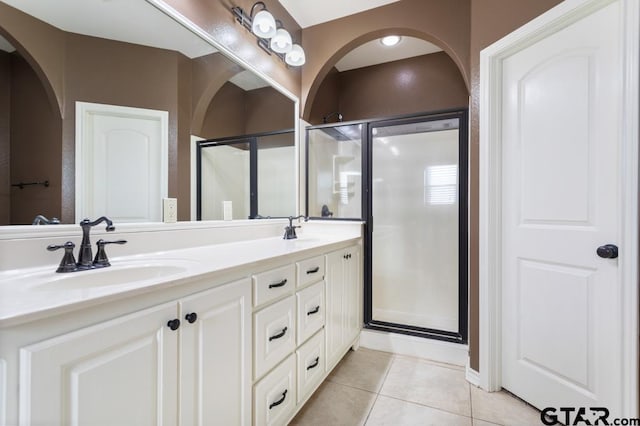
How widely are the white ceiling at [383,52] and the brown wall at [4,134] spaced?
242 centimetres

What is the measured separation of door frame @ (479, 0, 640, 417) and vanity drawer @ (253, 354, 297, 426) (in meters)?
1.15

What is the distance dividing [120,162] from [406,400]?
1.86 m

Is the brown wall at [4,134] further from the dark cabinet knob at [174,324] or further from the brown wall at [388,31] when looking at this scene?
the brown wall at [388,31]

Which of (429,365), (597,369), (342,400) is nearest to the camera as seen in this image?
(597,369)

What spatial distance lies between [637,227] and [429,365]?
144 centimetres

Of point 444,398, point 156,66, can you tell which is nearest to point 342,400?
point 444,398

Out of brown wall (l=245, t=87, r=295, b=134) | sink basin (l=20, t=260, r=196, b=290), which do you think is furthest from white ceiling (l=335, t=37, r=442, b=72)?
sink basin (l=20, t=260, r=196, b=290)

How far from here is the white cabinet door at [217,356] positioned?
89cm

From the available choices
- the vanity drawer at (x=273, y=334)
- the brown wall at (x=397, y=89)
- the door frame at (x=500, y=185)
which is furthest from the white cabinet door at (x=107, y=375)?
the brown wall at (x=397, y=89)

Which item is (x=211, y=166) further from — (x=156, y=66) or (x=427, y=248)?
(x=427, y=248)

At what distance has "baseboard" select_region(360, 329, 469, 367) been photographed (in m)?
2.06

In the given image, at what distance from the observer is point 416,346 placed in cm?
219

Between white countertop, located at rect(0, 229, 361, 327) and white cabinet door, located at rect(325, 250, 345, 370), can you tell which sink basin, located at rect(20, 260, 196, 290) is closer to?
white countertop, located at rect(0, 229, 361, 327)

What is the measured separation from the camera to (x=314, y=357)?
158 centimetres
